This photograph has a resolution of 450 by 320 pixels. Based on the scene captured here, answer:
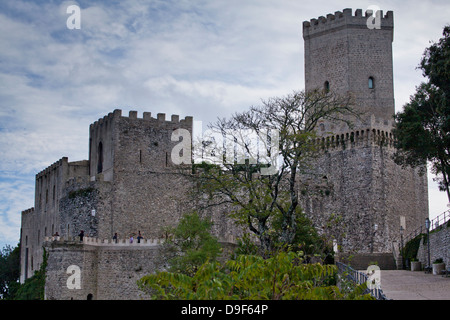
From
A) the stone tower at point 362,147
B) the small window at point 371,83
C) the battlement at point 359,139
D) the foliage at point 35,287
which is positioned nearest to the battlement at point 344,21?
the stone tower at point 362,147

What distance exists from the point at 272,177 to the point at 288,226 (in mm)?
3611

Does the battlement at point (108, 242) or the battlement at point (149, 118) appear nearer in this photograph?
the battlement at point (108, 242)

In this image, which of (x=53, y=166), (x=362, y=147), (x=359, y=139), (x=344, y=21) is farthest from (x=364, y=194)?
(x=53, y=166)

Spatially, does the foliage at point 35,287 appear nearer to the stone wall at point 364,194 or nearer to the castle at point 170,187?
the castle at point 170,187

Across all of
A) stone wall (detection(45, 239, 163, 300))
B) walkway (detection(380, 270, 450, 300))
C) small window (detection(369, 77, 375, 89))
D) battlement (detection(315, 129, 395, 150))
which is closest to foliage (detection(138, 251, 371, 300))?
walkway (detection(380, 270, 450, 300))

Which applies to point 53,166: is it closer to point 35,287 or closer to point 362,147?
point 35,287

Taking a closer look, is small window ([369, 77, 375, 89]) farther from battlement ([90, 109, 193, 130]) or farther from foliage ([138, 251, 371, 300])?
foliage ([138, 251, 371, 300])

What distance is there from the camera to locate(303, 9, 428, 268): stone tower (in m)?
46.4

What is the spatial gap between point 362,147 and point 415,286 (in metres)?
21.0

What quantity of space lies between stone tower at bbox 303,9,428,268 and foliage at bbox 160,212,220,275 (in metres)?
13.5

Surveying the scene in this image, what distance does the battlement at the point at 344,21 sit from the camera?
49875 mm

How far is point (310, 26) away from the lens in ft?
171

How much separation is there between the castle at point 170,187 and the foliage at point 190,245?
1.14 meters
